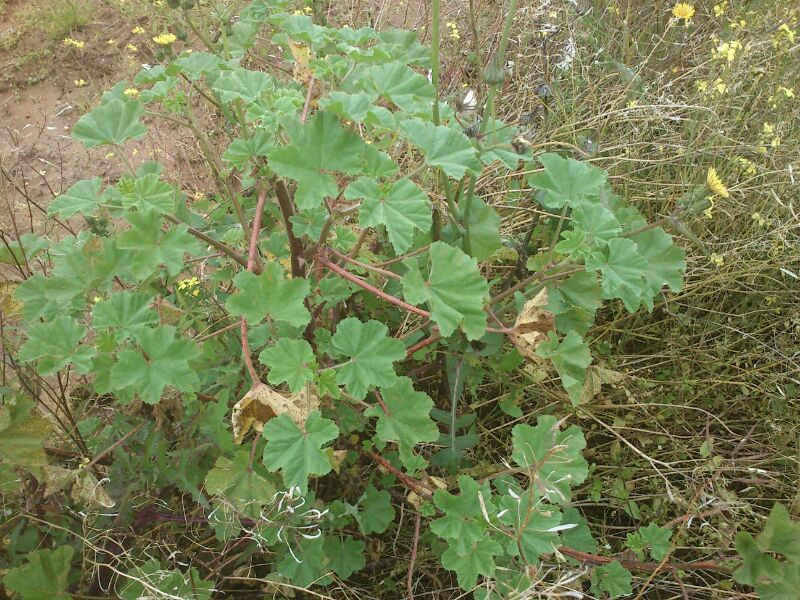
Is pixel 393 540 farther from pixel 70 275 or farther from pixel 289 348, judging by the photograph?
pixel 70 275

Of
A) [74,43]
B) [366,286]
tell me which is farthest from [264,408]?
[74,43]

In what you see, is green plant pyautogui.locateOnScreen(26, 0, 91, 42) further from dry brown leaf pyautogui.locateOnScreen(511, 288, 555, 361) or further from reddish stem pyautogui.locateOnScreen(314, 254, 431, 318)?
dry brown leaf pyautogui.locateOnScreen(511, 288, 555, 361)

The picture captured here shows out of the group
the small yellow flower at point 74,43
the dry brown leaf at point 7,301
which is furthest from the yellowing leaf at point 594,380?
the small yellow flower at point 74,43

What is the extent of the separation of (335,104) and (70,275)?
2.11 ft

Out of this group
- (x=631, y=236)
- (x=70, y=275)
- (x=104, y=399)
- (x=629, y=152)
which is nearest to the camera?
(x=70, y=275)

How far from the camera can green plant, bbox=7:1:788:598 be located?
1.16 m

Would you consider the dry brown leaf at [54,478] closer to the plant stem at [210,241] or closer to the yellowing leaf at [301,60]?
the plant stem at [210,241]

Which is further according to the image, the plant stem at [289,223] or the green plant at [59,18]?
the green plant at [59,18]

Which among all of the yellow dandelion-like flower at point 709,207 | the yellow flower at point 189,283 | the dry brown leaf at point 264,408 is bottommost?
the yellow flower at point 189,283

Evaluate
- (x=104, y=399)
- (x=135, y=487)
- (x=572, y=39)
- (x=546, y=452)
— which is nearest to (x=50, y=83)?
(x=104, y=399)

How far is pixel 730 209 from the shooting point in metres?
2.11

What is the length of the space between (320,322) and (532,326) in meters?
0.51

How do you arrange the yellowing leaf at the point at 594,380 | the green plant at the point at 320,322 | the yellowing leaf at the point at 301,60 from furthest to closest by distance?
the yellowing leaf at the point at 594,380 → the yellowing leaf at the point at 301,60 → the green plant at the point at 320,322

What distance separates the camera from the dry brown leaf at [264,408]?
118 centimetres
